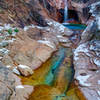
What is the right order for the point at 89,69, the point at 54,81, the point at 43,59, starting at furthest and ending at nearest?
the point at 43,59, the point at 89,69, the point at 54,81

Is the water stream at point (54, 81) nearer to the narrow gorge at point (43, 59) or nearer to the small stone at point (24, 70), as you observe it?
the narrow gorge at point (43, 59)

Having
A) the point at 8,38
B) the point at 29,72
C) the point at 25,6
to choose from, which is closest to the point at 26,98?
the point at 29,72

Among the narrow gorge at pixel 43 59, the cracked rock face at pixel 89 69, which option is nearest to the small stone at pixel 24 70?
the narrow gorge at pixel 43 59

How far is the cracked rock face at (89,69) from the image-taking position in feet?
16.7

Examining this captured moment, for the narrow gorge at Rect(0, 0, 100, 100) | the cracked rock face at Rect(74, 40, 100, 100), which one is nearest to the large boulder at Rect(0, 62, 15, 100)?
the narrow gorge at Rect(0, 0, 100, 100)

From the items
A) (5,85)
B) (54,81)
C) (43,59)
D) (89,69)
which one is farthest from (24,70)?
(89,69)

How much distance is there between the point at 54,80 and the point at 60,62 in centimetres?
181

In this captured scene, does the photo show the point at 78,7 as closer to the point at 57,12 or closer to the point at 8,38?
the point at 57,12

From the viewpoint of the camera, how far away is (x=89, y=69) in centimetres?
634

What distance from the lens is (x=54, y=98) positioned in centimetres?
498

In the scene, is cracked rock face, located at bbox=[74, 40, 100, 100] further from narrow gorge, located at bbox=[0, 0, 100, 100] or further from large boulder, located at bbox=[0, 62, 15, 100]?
large boulder, located at bbox=[0, 62, 15, 100]

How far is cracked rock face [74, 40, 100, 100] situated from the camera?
200 inches

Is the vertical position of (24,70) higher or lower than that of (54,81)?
higher

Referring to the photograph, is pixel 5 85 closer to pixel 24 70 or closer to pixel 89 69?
pixel 24 70
